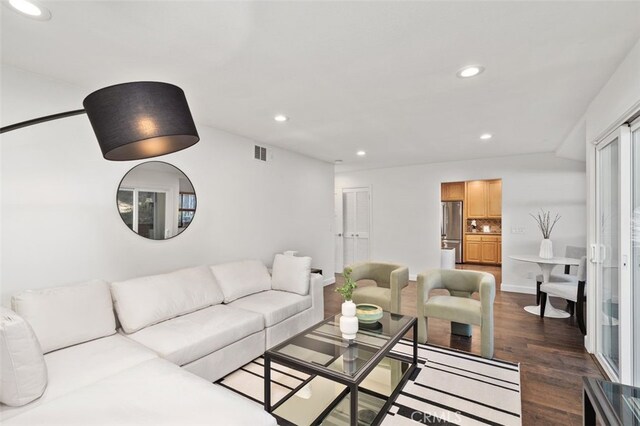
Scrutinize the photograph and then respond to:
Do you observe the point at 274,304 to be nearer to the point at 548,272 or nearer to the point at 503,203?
the point at 548,272

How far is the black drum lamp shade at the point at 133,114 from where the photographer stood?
1227mm

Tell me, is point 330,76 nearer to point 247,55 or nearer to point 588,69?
point 247,55

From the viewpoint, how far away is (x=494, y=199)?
8.09 metres

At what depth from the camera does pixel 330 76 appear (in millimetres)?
2354

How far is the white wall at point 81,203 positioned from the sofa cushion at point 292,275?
0.62 m

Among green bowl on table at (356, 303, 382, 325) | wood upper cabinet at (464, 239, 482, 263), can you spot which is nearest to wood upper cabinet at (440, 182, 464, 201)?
wood upper cabinet at (464, 239, 482, 263)

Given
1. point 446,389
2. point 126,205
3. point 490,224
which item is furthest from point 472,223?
point 126,205

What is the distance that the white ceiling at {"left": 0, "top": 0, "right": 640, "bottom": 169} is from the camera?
162 centimetres

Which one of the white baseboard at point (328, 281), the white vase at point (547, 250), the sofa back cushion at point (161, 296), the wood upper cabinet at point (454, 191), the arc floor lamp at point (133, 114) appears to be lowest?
the white baseboard at point (328, 281)

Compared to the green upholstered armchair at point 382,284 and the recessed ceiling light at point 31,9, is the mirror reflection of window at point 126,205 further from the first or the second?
the green upholstered armchair at point 382,284

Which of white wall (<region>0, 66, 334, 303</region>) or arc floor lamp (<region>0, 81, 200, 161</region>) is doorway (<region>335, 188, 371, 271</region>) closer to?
white wall (<region>0, 66, 334, 303</region>)

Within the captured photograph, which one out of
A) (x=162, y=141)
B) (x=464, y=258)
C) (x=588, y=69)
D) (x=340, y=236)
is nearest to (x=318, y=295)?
(x=162, y=141)

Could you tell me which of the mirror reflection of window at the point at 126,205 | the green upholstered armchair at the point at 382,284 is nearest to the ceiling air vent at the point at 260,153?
the mirror reflection of window at the point at 126,205

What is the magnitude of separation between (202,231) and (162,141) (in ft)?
6.81
